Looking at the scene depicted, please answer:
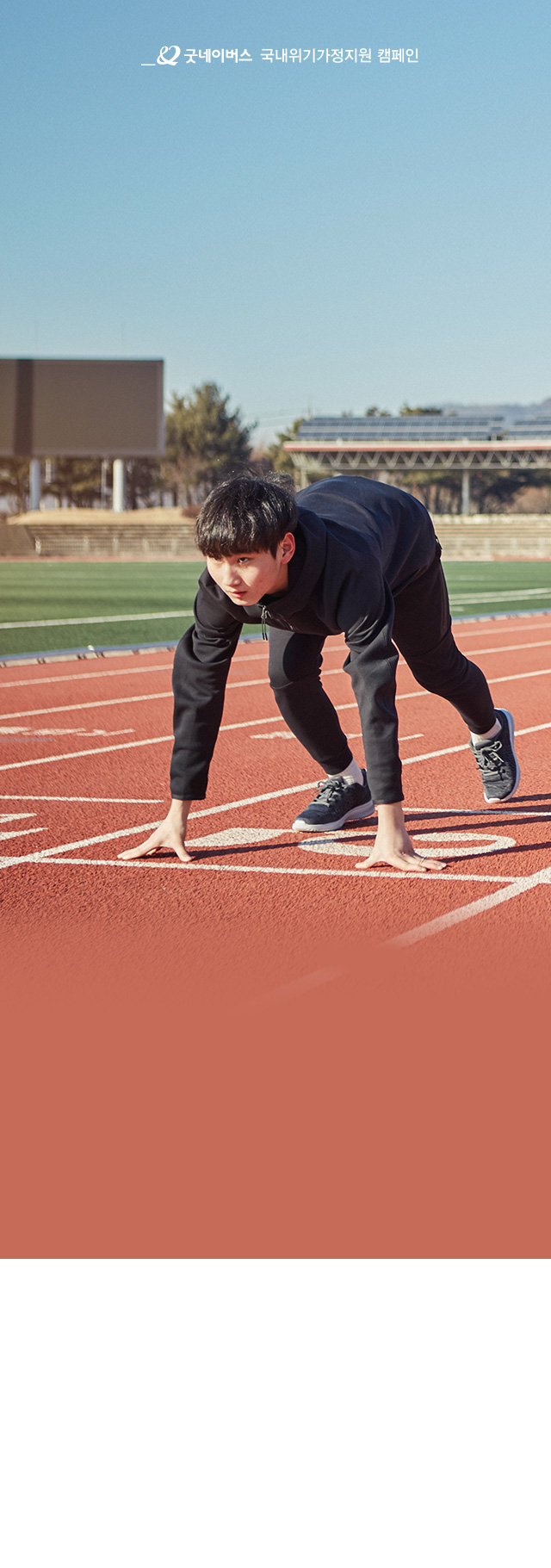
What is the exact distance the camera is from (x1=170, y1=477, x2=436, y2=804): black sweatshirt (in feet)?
16.6

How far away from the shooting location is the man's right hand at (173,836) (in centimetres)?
586

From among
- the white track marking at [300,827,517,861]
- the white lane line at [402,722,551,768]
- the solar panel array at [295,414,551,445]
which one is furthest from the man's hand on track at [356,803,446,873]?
the solar panel array at [295,414,551,445]

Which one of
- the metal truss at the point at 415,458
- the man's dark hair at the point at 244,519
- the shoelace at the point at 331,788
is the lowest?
the shoelace at the point at 331,788

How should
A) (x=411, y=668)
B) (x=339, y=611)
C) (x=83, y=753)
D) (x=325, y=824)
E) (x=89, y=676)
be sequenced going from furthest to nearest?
(x=89, y=676) < (x=83, y=753) < (x=325, y=824) < (x=411, y=668) < (x=339, y=611)

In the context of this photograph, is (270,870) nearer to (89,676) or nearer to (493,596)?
(89,676)

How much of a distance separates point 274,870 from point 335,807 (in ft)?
2.87

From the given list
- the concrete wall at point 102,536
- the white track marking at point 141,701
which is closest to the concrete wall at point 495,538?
the concrete wall at point 102,536

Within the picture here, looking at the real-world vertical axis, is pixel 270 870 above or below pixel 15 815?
below

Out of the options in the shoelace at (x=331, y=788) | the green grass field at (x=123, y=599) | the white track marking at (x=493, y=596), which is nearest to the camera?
the shoelace at (x=331, y=788)

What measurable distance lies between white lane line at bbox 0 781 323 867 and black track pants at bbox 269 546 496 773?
2.36 ft

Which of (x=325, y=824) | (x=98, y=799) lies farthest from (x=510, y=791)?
(x=98, y=799)

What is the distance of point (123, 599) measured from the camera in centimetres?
A: 2906

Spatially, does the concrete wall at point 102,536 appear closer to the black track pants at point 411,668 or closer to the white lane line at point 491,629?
the white lane line at point 491,629

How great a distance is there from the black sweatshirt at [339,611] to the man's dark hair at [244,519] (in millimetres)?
177
